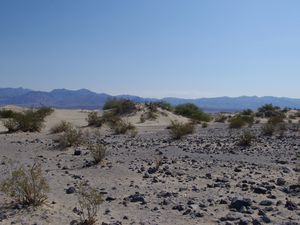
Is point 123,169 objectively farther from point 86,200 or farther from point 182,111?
point 182,111

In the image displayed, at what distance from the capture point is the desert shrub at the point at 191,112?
2129 inches

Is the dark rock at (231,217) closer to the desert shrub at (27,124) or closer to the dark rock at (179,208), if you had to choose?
the dark rock at (179,208)

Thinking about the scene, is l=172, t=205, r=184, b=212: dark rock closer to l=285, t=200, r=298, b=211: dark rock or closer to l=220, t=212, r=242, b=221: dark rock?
l=220, t=212, r=242, b=221: dark rock

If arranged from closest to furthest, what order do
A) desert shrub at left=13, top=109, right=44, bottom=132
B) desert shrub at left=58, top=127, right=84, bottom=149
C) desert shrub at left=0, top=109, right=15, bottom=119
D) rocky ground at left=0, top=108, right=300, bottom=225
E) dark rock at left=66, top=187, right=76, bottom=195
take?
rocky ground at left=0, top=108, right=300, bottom=225
dark rock at left=66, top=187, right=76, bottom=195
desert shrub at left=58, top=127, right=84, bottom=149
desert shrub at left=13, top=109, right=44, bottom=132
desert shrub at left=0, top=109, right=15, bottom=119

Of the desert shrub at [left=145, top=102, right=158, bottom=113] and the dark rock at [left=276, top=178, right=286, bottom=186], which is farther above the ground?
the desert shrub at [left=145, top=102, right=158, bottom=113]

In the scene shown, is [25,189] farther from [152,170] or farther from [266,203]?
[152,170]

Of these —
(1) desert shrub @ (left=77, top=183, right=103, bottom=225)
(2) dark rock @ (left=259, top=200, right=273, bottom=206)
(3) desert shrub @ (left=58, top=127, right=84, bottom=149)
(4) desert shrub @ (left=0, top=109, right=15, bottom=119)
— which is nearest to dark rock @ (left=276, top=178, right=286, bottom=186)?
(2) dark rock @ (left=259, top=200, right=273, bottom=206)

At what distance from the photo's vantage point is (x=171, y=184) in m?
12.2

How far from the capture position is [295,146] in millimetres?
21969

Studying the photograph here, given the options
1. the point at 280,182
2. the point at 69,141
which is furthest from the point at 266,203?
the point at 69,141

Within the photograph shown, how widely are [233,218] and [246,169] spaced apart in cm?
598

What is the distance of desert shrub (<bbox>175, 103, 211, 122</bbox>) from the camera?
54.1 meters

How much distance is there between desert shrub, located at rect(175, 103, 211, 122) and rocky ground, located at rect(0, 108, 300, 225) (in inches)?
1317

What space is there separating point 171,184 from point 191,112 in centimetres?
4453
